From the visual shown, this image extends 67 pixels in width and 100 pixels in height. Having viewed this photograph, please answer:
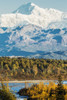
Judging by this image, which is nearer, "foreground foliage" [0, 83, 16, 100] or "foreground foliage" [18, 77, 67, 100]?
"foreground foliage" [0, 83, 16, 100]

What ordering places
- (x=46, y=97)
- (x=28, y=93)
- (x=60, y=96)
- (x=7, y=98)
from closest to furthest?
(x=7, y=98)
(x=60, y=96)
(x=46, y=97)
(x=28, y=93)

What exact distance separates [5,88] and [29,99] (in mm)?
39613

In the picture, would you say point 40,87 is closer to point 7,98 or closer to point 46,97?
point 46,97

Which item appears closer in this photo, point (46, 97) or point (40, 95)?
point (46, 97)

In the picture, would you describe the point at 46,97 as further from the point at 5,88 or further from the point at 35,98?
the point at 5,88

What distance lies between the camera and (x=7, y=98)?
233ft

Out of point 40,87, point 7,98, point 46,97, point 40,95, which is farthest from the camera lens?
Result: point 40,87

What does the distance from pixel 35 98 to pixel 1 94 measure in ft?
125

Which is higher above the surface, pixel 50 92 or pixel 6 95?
pixel 50 92

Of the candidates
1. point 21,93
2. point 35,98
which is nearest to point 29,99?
point 35,98

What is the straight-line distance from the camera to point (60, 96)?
75562mm

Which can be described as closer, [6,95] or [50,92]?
[6,95]

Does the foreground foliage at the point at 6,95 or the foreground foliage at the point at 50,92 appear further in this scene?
the foreground foliage at the point at 50,92

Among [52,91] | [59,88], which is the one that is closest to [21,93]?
[52,91]
